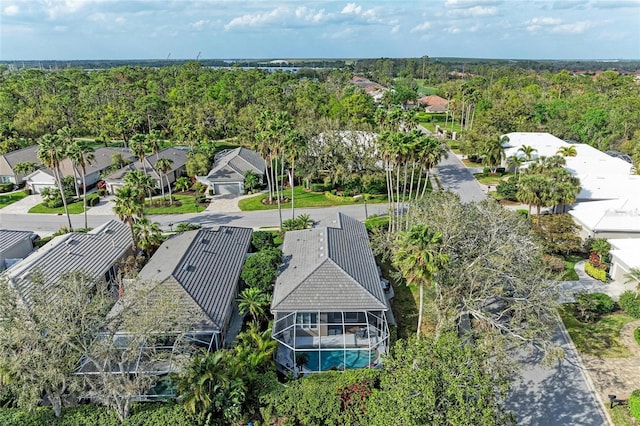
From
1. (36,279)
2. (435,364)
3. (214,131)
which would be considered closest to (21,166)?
(214,131)

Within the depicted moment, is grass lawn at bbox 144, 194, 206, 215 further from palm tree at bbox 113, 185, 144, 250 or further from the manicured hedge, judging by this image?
the manicured hedge

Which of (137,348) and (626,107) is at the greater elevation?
(626,107)

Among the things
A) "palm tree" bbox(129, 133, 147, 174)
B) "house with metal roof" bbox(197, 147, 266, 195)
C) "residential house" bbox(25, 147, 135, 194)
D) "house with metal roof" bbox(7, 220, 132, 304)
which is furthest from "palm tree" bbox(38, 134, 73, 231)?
"house with metal roof" bbox(197, 147, 266, 195)

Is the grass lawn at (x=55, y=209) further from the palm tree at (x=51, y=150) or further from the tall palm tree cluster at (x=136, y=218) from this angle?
the tall palm tree cluster at (x=136, y=218)

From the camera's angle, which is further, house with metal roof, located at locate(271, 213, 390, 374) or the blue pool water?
house with metal roof, located at locate(271, 213, 390, 374)

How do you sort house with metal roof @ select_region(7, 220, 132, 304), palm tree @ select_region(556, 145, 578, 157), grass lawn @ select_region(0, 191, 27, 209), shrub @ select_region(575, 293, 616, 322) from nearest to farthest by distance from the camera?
1. shrub @ select_region(575, 293, 616, 322)
2. house with metal roof @ select_region(7, 220, 132, 304)
3. grass lawn @ select_region(0, 191, 27, 209)
4. palm tree @ select_region(556, 145, 578, 157)

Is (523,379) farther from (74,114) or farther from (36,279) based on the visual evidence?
(74,114)

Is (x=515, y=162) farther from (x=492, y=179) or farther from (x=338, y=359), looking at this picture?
(x=338, y=359)
